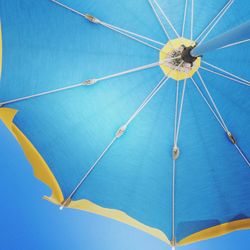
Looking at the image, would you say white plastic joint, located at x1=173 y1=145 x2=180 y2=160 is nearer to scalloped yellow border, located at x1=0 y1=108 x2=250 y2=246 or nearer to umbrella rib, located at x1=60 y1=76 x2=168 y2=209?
umbrella rib, located at x1=60 y1=76 x2=168 y2=209

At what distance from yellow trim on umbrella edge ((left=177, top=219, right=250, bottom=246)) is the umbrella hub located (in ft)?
5.98

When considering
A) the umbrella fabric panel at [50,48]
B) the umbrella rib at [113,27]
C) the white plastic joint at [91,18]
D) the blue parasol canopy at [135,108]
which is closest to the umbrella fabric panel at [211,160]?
the blue parasol canopy at [135,108]

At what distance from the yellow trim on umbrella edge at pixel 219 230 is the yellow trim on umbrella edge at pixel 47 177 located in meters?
0.38

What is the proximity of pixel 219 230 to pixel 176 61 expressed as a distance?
80.8 inches

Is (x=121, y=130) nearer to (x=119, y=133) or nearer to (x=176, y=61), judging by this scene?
(x=119, y=133)

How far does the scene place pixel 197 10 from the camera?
3.40m

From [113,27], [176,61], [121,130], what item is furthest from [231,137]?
[113,27]

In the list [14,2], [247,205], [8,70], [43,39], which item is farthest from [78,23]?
[247,205]

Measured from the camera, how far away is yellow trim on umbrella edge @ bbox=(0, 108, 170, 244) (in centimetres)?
317

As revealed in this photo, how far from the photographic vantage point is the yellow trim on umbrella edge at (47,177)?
317cm

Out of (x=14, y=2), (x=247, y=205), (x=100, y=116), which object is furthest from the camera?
(x=247, y=205)

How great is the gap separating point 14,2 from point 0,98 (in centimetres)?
99

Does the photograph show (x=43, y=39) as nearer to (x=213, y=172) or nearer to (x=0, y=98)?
(x=0, y=98)

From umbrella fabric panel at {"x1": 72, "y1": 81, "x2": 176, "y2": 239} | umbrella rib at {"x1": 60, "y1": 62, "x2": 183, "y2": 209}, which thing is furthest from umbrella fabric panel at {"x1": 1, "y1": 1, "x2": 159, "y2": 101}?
umbrella fabric panel at {"x1": 72, "y1": 81, "x2": 176, "y2": 239}
